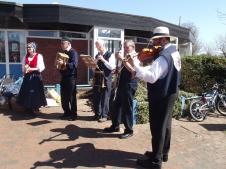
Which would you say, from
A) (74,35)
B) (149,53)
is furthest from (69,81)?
(74,35)

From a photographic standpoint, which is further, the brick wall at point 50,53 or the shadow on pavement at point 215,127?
the brick wall at point 50,53

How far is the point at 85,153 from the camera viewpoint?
6105mm

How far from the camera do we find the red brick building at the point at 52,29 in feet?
42.8

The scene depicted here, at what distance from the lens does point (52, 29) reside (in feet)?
46.9

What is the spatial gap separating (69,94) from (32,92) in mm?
990

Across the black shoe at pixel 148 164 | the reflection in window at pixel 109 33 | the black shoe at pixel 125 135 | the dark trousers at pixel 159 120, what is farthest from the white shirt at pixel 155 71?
the reflection in window at pixel 109 33

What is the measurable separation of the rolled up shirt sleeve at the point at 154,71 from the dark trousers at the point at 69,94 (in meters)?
3.39

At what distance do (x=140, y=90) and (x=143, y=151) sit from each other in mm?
3482

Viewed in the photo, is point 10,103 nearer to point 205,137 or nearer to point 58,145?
point 58,145

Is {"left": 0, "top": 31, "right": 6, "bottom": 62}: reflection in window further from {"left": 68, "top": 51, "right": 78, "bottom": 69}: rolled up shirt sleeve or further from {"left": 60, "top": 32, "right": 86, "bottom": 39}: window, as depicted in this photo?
{"left": 68, "top": 51, "right": 78, "bottom": 69}: rolled up shirt sleeve

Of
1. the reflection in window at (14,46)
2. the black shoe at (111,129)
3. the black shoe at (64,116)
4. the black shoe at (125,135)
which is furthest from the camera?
the reflection in window at (14,46)

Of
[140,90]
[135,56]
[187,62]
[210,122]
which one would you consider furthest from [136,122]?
[187,62]

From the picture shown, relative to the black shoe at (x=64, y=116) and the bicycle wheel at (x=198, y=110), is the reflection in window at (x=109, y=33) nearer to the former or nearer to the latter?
the bicycle wheel at (x=198, y=110)

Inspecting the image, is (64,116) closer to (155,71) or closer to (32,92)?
(32,92)
